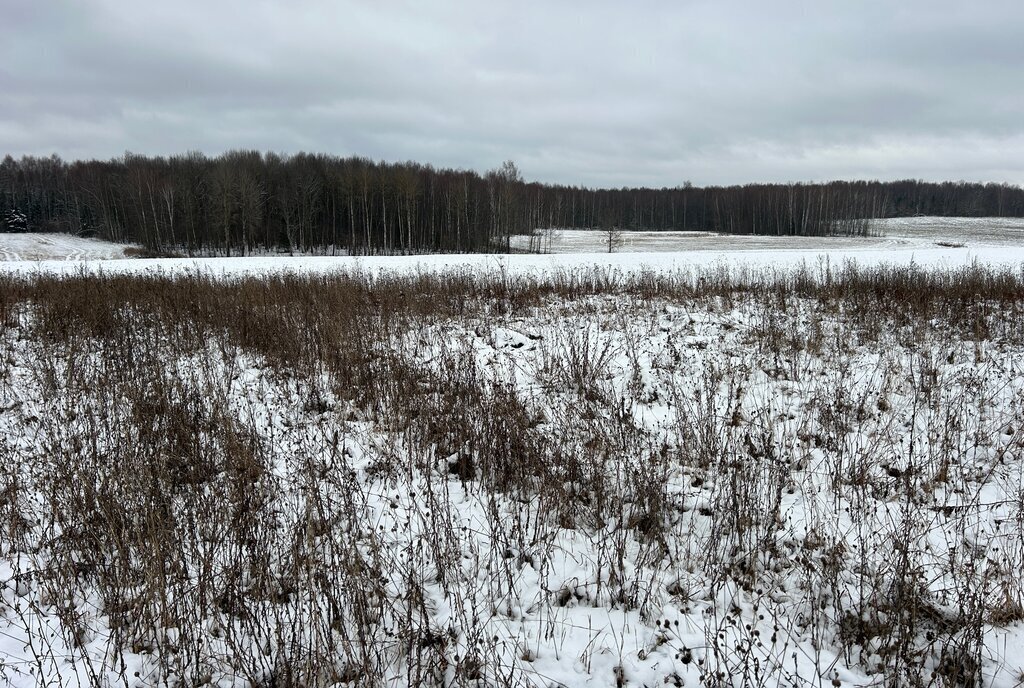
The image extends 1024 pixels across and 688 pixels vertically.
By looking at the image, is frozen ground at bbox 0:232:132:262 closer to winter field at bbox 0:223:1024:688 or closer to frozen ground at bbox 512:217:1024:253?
frozen ground at bbox 512:217:1024:253

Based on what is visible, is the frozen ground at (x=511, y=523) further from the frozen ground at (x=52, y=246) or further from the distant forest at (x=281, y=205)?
the frozen ground at (x=52, y=246)

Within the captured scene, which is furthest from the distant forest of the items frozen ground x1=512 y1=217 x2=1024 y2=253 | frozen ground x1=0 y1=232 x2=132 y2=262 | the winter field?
the winter field

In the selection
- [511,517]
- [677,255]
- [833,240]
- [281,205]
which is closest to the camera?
[511,517]

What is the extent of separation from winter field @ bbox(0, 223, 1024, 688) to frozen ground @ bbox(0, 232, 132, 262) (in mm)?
48568

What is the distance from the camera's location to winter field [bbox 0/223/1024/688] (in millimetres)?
2764

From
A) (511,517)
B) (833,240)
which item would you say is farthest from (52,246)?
(833,240)

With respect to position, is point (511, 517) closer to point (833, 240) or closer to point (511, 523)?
point (511, 523)

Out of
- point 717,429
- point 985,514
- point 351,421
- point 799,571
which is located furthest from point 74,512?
point 985,514

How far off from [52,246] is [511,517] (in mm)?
65672

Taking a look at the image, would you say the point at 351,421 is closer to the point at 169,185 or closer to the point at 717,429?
the point at 717,429

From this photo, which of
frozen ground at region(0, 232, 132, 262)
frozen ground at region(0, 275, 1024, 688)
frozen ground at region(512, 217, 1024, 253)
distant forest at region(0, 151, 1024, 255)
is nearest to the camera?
frozen ground at region(0, 275, 1024, 688)

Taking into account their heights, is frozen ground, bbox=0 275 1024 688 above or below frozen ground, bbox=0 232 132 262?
below

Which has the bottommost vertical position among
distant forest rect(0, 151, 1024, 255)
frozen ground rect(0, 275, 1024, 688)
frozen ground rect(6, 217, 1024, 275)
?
frozen ground rect(0, 275, 1024, 688)

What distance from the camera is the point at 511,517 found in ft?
13.6
